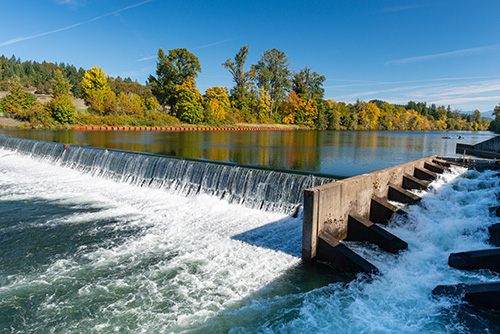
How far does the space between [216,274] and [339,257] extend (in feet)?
8.65

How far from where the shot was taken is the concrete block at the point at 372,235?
669 centimetres

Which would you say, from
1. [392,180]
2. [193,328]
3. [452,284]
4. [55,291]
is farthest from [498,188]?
[55,291]

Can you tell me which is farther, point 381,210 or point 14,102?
point 14,102

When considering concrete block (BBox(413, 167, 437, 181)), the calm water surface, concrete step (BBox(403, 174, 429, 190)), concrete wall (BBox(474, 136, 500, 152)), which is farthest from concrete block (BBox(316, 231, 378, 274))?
concrete wall (BBox(474, 136, 500, 152))

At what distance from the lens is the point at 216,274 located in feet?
19.9

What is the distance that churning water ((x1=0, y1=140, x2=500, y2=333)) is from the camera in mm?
4656

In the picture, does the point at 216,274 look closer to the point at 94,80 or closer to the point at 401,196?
the point at 401,196

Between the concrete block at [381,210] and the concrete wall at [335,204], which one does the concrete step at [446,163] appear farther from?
→ the concrete block at [381,210]

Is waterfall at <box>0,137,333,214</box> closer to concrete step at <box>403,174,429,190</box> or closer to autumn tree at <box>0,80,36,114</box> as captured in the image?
concrete step at <box>403,174,429,190</box>

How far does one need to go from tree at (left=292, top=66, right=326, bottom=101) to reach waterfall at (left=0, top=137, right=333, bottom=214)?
265ft

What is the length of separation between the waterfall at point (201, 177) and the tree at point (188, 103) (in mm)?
45631

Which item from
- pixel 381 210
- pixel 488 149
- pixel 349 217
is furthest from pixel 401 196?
pixel 488 149

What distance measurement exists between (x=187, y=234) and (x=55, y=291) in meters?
3.44

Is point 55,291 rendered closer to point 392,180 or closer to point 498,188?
point 392,180
